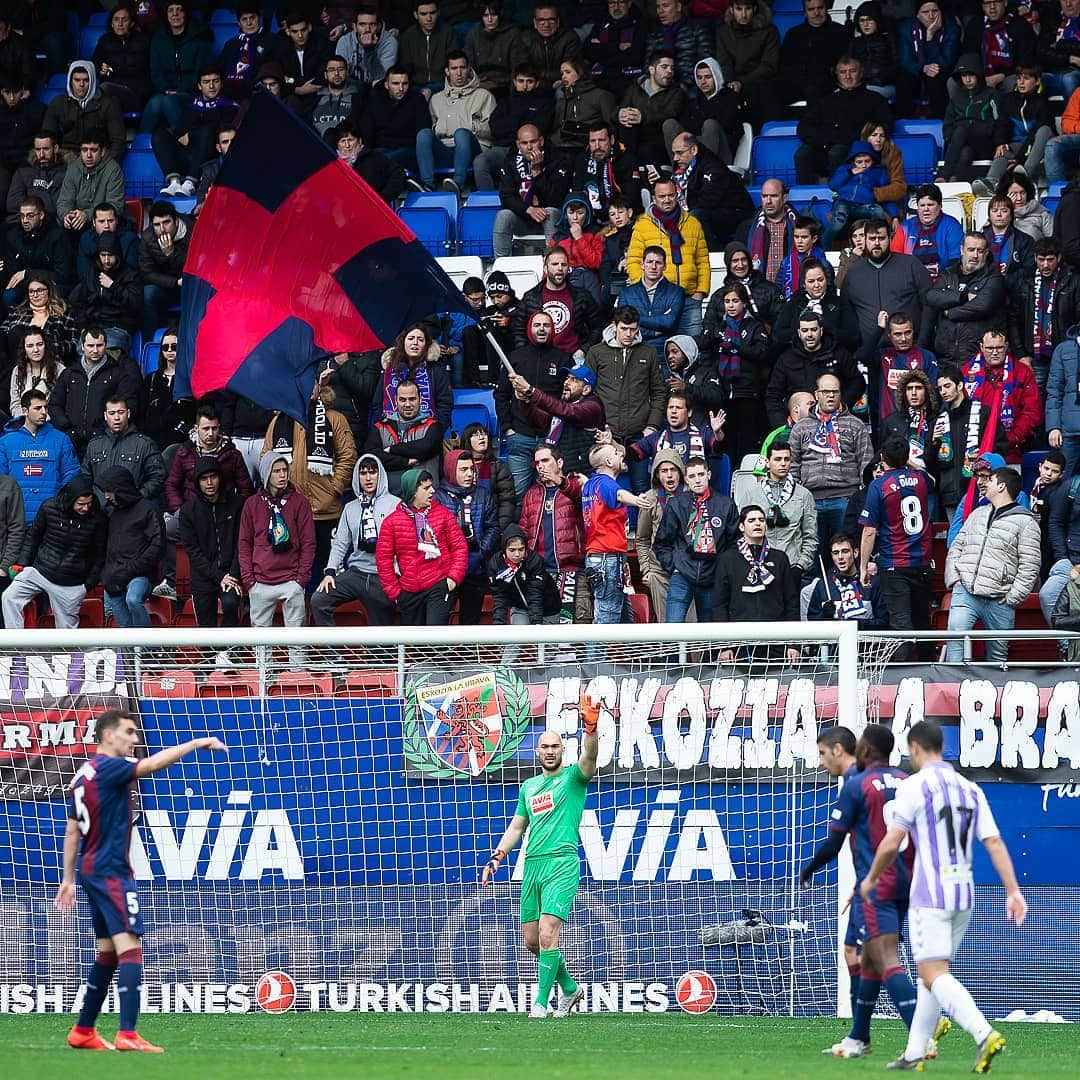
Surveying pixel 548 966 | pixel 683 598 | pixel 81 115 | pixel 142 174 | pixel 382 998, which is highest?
pixel 81 115

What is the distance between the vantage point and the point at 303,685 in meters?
12.0

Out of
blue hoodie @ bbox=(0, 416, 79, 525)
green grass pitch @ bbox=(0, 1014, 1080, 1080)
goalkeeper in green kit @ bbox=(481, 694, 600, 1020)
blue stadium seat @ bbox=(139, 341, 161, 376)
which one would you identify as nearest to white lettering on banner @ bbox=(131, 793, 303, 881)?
green grass pitch @ bbox=(0, 1014, 1080, 1080)

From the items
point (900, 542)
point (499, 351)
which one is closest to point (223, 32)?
point (499, 351)

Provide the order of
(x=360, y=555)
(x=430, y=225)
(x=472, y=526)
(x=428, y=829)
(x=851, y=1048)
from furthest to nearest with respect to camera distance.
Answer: (x=430, y=225), (x=360, y=555), (x=472, y=526), (x=428, y=829), (x=851, y=1048)

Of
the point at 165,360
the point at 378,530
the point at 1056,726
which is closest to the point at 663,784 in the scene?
the point at 1056,726

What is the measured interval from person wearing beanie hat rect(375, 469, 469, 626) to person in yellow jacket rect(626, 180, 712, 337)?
10.8 feet

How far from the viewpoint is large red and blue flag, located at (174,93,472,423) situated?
12086 millimetres

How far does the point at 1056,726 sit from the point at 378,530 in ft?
17.6

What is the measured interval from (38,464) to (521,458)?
4.05 m

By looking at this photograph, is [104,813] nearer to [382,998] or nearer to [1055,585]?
[382,998]

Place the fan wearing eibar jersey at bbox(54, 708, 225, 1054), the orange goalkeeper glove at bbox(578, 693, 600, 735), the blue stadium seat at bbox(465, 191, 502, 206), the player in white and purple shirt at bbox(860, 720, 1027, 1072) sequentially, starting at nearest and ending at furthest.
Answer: the player in white and purple shirt at bbox(860, 720, 1027, 1072)
the fan wearing eibar jersey at bbox(54, 708, 225, 1054)
the orange goalkeeper glove at bbox(578, 693, 600, 735)
the blue stadium seat at bbox(465, 191, 502, 206)

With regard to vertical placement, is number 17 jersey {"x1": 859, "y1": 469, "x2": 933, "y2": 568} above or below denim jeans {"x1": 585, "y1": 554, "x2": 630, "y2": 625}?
above

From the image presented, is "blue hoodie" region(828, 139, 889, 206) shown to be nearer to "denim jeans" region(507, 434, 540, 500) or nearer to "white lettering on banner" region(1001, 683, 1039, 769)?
"denim jeans" region(507, 434, 540, 500)

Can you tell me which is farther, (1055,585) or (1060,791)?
(1055,585)
